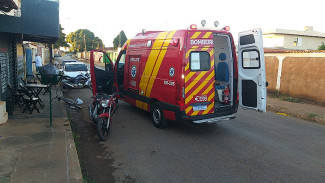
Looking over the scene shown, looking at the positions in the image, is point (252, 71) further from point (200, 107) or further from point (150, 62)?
point (150, 62)

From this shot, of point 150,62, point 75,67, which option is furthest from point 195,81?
point 75,67

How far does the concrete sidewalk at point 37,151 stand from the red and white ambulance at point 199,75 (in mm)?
2410

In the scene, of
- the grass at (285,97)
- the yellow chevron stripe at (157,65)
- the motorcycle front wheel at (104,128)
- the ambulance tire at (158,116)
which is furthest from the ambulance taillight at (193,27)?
the grass at (285,97)

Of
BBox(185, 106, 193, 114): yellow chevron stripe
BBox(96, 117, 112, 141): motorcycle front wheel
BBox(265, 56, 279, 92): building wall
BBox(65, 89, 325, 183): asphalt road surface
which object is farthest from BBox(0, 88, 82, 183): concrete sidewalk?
BBox(265, 56, 279, 92): building wall

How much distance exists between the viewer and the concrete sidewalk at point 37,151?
3758mm

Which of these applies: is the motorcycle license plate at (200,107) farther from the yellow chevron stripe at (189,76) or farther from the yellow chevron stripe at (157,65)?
the yellow chevron stripe at (157,65)

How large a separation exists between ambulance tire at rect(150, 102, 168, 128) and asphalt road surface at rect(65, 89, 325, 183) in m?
0.17

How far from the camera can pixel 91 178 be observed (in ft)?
13.3

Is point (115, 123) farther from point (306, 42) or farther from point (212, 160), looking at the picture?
point (306, 42)

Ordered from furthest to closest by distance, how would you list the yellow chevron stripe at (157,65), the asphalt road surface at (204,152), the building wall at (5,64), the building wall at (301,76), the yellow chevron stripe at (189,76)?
the building wall at (301,76)
the building wall at (5,64)
the yellow chevron stripe at (157,65)
the yellow chevron stripe at (189,76)
the asphalt road surface at (204,152)

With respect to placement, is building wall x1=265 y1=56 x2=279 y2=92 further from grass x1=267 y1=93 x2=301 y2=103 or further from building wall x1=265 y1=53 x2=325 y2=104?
grass x1=267 y1=93 x2=301 y2=103

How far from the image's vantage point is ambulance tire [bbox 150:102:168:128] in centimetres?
657

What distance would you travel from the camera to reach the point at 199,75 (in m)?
6.04

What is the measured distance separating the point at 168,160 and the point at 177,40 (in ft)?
9.00
